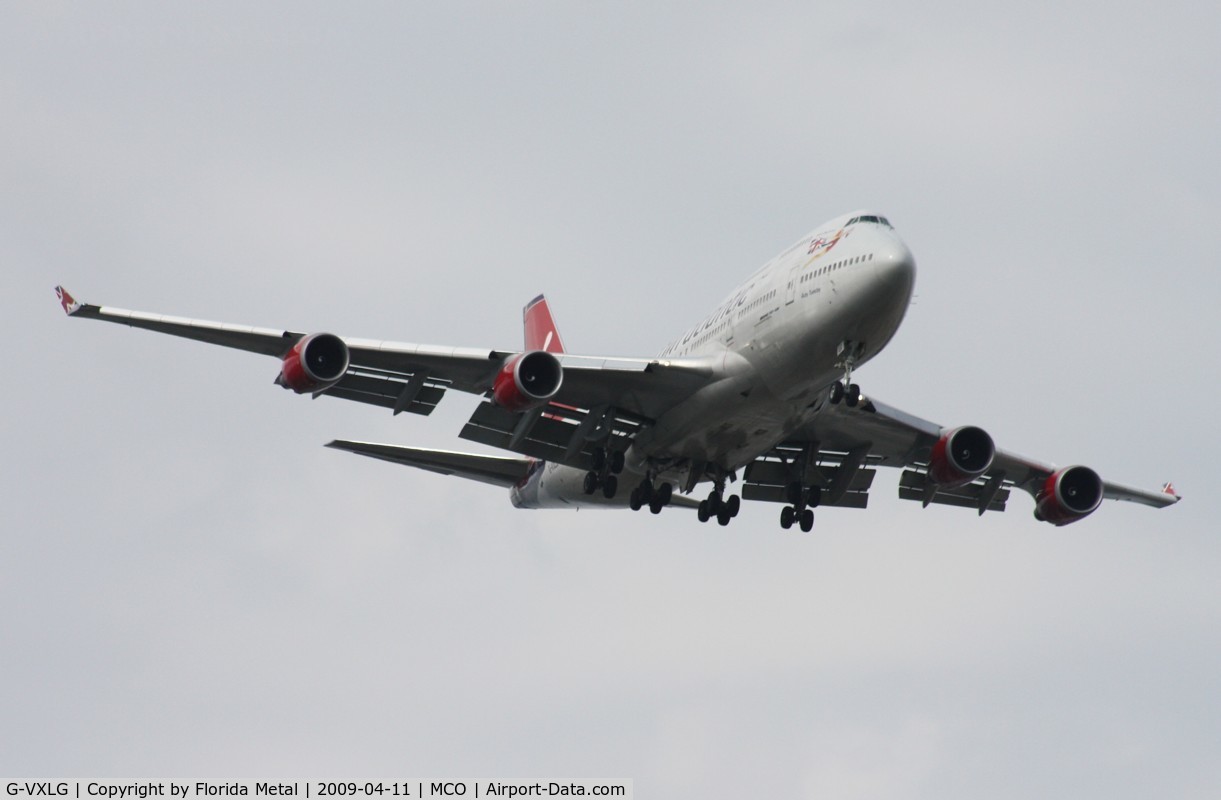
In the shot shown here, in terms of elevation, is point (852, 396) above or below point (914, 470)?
below

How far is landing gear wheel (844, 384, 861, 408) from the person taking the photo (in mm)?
36312

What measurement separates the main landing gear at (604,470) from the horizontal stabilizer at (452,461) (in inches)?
211

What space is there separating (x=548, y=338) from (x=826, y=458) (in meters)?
12.1

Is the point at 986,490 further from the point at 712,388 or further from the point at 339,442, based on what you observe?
the point at 339,442

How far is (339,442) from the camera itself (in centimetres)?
4338

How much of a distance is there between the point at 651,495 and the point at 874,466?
24.1 ft

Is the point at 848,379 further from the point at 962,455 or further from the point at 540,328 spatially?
the point at 540,328

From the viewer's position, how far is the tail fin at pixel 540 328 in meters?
54.5

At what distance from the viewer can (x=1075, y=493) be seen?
4659cm

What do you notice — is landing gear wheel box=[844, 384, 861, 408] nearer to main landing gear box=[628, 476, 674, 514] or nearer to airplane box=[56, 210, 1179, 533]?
airplane box=[56, 210, 1179, 533]

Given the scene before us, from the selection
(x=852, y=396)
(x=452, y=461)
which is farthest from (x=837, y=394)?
(x=452, y=461)

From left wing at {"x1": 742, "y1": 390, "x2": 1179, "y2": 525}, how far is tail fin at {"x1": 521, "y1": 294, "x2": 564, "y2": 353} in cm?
1031

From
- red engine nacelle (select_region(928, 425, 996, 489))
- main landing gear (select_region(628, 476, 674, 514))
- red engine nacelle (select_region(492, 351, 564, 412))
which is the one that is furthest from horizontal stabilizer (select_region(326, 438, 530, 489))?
red engine nacelle (select_region(928, 425, 996, 489))

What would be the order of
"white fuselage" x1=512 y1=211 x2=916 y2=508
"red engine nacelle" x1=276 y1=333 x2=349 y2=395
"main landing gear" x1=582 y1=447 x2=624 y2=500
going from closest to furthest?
1. "white fuselage" x1=512 y1=211 x2=916 y2=508
2. "red engine nacelle" x1=276 y1=333 x2=349 y2=395
3. "main landing gear" x1=582 y1=447 x2=624 y2=500
